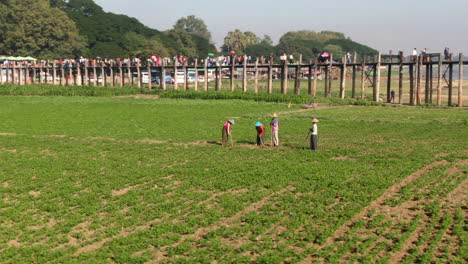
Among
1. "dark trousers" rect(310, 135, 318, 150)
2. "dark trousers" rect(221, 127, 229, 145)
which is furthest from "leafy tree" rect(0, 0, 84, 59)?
"dark trousers" rect(310, 135, 318, 150)

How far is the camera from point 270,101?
43.4 metres

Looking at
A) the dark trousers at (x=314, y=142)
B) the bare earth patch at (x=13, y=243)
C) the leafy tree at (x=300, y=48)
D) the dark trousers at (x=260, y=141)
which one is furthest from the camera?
the leafy tree at (x=300, y=48)

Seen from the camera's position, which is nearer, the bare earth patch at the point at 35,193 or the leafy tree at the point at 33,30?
the bare earth patch at the point at 35,193

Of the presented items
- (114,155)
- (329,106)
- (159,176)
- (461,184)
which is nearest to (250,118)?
(329,106)

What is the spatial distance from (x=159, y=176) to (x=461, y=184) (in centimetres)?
874

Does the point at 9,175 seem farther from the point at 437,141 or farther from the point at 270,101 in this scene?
the point at 270,101

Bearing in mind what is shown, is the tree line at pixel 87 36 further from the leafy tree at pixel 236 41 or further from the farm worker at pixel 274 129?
the farm worker at pixel 274 129

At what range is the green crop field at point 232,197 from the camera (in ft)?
34.4

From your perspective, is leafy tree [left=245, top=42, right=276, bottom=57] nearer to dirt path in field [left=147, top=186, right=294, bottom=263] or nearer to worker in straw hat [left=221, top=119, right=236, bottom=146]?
worker in straw hat [left=221, top=119, right=236, bottom=146]

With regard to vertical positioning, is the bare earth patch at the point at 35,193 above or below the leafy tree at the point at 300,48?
below

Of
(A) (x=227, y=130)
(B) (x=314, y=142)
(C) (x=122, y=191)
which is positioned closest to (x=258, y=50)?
(A) (x=227, y=130)

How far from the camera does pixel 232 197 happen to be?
13.7 metres

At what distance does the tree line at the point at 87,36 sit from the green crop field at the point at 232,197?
3102 inches

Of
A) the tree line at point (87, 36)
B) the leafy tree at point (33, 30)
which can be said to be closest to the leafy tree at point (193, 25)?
the tree line at point (87, 36)
